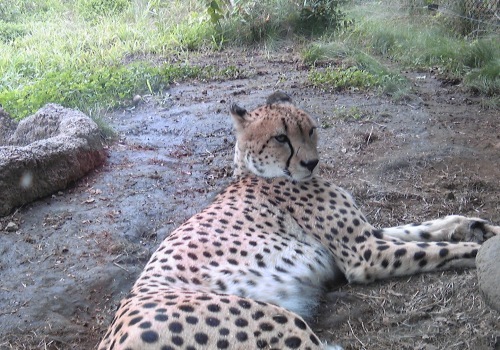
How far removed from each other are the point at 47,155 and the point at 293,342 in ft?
7.45

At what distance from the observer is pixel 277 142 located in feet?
9.68

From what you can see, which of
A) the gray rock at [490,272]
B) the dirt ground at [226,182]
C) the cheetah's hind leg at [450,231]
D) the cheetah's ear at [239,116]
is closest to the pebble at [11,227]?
the dirt ground at [226,182]

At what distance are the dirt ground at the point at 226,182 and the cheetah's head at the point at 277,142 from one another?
0.54m

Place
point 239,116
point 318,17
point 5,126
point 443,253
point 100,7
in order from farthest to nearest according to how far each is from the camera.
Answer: point 100,7
point 318,17
point 5,126
point 239,116
point 443,253

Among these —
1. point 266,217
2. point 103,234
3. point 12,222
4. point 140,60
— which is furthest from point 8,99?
point 266,217

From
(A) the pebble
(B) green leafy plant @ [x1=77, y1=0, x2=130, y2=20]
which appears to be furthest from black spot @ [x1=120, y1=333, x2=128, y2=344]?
(B) green leafy plant @ [x1=77, y1=0, x2=130, y2=20]

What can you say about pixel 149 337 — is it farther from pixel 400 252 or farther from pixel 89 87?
pixel 89 87

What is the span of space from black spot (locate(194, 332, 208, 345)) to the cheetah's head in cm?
122

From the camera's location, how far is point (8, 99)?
206 inches

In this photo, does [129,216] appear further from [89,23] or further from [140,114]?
[89,23]

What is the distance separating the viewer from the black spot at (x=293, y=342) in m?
1.92

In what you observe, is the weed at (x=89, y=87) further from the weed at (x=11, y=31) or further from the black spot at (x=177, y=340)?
the black spot at (x=177, y=340)

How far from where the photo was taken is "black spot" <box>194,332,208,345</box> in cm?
184

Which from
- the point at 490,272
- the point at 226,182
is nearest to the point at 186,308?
the point at 490,272
